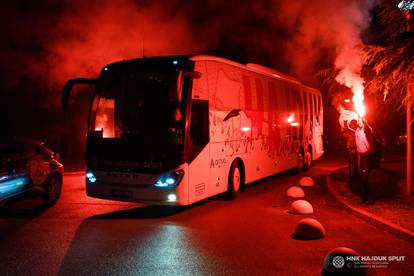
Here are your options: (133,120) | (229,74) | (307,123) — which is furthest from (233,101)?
(307,123)

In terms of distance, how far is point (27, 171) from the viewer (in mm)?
9531

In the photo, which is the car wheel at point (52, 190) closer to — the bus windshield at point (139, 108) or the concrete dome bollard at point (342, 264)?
the bus windshield at point (139, 108)

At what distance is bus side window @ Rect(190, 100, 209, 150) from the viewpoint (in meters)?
8.79

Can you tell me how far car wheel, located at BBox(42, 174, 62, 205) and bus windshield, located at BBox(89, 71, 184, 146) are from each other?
2213 mm

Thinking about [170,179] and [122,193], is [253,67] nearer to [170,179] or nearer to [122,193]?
[170,179]

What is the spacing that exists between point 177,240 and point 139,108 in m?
2.83

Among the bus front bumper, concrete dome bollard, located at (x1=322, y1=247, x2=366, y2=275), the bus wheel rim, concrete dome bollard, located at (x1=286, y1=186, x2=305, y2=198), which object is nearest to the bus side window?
the bus front bumper

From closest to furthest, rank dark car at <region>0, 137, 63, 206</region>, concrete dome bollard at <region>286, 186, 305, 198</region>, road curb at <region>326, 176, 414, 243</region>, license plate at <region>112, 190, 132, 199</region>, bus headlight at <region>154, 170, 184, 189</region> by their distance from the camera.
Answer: road curb at <region>326, 176, 414, 243</region> < bus headlight at <region>154, 170, 184, 189</region> < license plate at <region>112, 190, 132, 199</region> < dark car at <region>0, 137, 63, 206</region> < concrete dome bollard at <region>286, 186, 305, 198</region>

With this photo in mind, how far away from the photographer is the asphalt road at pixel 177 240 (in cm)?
584

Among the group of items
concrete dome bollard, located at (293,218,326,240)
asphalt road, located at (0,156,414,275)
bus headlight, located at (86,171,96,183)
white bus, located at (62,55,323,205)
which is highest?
white bus, located at (62,55,323,205)

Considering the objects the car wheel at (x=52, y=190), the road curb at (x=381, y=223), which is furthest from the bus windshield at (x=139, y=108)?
the road curb at (x=381, y=223)

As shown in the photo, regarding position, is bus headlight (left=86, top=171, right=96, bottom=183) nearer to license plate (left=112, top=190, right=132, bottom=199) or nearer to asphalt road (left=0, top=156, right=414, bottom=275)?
license plate (left=112, top=190, right=132, bottom=199)

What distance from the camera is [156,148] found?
850 cm

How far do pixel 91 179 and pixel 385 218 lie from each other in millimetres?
5722
